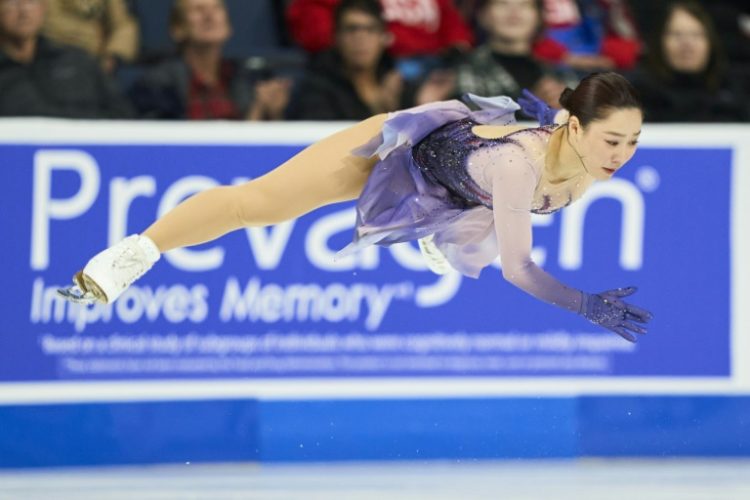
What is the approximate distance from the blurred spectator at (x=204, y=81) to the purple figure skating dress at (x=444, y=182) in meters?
1.84

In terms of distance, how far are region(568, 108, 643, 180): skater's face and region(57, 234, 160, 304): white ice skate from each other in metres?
1.36

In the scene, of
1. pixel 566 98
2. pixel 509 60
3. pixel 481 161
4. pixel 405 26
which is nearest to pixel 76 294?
pixel 481 161

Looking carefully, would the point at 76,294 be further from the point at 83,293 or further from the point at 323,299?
the point at 323,299

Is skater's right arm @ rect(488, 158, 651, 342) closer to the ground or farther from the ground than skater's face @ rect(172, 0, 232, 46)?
closer to the ground

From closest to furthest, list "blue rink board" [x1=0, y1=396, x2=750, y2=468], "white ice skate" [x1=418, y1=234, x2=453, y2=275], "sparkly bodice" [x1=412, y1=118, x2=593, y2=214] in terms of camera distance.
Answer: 1. "sparkly bodice" [x1=412, y1=118, x2=593, y2=214]
2. "white ice skate" [x1=418, y1=234, x2=453, y2=275]
3. "blue rink board" [x1=0, y1=396, x2=750, y2=468]

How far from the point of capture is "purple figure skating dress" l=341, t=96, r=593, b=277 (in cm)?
399

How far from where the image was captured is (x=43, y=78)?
19.2 feet

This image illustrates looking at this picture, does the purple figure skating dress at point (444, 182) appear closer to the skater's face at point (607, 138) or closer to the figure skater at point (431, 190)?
the figure skater at point (431, 190)

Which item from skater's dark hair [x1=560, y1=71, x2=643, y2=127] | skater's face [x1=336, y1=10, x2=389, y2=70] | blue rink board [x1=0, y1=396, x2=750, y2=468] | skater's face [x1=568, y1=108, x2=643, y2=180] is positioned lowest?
blue rink board [x1=0, y1=396, x2=750, y2=468]

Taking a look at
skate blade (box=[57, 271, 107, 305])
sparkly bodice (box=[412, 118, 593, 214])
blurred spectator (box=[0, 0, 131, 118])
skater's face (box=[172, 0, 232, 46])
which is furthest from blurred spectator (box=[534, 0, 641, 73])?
skate blade (box=[57, 271, 107, 305])

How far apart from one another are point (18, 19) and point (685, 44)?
3.11 metres

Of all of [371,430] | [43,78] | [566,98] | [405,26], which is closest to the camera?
[566,98]

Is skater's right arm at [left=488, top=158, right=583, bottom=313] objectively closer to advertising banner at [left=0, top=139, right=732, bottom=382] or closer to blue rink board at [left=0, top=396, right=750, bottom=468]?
advertising banner at [left=0, top=139, right=732, bottom=382]

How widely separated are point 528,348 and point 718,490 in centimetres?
116
